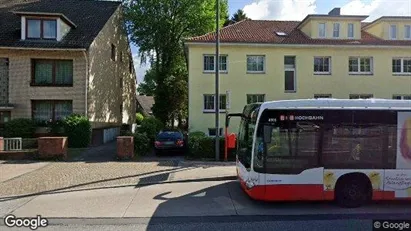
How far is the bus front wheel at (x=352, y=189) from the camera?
8.52 meters

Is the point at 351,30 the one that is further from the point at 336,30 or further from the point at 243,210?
the point at 243,210

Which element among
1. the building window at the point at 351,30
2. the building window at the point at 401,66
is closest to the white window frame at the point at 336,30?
the building window at the point at 351,30

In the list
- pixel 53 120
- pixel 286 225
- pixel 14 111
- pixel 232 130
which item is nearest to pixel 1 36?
pixel 14 111

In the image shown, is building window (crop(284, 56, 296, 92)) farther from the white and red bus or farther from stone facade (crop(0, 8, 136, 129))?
the white and red bus

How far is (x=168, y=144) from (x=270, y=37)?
1087 centimetres

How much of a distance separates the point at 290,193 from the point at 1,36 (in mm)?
22068

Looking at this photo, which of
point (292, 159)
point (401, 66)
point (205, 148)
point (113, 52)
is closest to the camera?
point (292, 159)

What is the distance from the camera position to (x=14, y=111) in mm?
22109

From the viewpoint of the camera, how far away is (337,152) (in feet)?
27.8

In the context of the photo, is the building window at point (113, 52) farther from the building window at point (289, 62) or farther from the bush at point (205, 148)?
the bush at point (205, 148)

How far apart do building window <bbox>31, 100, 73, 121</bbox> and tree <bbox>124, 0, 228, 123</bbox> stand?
9.69 meters

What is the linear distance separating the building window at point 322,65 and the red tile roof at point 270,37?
1.12 metres

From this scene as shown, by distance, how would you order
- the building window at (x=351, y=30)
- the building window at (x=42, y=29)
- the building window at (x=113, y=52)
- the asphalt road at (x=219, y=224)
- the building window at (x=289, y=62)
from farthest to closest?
1. the building window at (x=113, y=52)
2. the building window at (x=351, y=30)
3. the building window at (x=289, y=62)
4. the building window at (x=42, y=29)
5. the asphalt road at (x=219, y=224)

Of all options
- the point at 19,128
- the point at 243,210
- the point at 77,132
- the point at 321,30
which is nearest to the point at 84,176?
the point at 243,210
